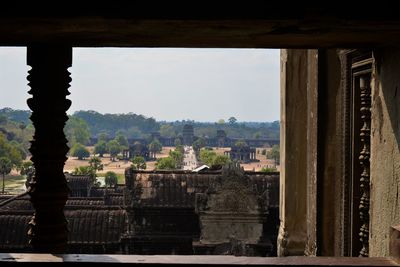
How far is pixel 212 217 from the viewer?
40.4 ft

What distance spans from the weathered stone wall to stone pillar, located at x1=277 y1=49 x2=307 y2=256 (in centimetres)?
304

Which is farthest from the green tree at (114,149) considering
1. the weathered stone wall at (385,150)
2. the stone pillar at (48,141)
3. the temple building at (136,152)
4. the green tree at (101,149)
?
the weathered stone wall at (385,150)

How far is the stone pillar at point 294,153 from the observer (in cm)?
571

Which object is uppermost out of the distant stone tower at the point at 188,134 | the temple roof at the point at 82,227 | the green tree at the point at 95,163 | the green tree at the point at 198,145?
the distant stone tower at the point at 188,134

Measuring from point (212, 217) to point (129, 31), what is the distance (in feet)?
34.5

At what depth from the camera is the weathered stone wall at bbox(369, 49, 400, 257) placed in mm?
2342

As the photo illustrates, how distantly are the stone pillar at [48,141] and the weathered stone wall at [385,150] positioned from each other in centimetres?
165

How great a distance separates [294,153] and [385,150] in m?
3.28

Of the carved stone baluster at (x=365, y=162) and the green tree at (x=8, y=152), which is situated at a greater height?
the carved stone baluster at (x=365, y=162)

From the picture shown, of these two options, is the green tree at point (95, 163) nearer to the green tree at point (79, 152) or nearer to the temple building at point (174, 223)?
the green tree at point (79, 152)

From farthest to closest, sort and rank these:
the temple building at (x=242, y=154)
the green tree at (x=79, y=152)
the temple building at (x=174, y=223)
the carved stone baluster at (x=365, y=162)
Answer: the green tree at (x=79, y=152) < the temple building at (x=242, y=154) < the temple building at (x=174, y=223) < the carved stone baluster at (x=365, y=162)

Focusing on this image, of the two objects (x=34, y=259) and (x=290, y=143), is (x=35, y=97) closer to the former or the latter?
(x=34, y=259)

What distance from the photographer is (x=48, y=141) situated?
9.96 ft

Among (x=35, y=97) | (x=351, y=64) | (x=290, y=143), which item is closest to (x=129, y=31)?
(x=35, y=97)
